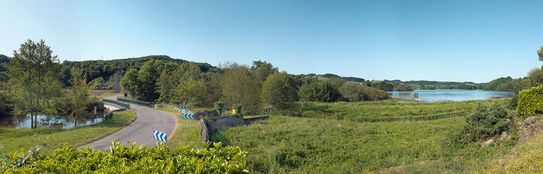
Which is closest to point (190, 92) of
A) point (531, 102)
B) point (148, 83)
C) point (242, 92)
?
point (242, 92)

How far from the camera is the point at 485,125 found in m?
18.1

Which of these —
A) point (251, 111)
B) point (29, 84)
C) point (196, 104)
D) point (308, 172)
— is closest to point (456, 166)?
point (308, 172)

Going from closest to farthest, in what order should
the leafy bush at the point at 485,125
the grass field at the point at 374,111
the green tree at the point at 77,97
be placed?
the leafy bush at the point at 485,125, the green tree at the point at 77,97, the grass field at the point at 374,111

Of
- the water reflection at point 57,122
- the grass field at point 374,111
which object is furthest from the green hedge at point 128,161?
the grass field at point 374,111

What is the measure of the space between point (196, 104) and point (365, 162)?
41920 mm

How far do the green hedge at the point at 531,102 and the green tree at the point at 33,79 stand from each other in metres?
38.0

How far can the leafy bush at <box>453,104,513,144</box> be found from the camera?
17578 millimetres

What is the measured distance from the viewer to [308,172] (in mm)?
14250

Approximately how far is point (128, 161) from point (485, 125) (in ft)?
60.9

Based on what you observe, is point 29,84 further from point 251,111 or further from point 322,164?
point 322,164

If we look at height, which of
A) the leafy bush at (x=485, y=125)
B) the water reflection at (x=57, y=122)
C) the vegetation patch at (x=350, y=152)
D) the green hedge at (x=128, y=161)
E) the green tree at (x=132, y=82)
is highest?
the green tree at (x=132, y=82)

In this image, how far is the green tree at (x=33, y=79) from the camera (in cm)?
3278

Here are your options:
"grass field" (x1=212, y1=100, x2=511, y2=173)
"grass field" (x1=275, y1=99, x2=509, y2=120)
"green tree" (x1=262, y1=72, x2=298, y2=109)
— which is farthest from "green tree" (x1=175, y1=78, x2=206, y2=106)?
"grass field" (x1=212, y1=100, x2=511, y2=173)

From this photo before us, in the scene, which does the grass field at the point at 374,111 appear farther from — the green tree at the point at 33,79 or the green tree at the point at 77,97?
the green tree at the point at 33,79
